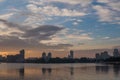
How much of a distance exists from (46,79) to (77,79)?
19.7ft

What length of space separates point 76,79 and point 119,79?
27.0 ft

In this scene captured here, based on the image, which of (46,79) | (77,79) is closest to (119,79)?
(77,79)

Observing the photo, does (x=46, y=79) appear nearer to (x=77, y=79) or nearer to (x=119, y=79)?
(x=77, y=79)

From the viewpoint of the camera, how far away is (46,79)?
56.6 m

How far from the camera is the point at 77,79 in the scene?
5722cm

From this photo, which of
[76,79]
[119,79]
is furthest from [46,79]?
[119,79]

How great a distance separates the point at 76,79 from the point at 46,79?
5.80 meters

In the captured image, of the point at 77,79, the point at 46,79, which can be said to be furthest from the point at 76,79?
the point at 46,79

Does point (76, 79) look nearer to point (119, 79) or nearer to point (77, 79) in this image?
point (77, 79)

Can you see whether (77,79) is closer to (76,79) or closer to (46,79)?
(76,79)

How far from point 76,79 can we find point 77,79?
207mm

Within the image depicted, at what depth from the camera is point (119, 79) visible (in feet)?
186

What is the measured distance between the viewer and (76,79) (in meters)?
57.2
